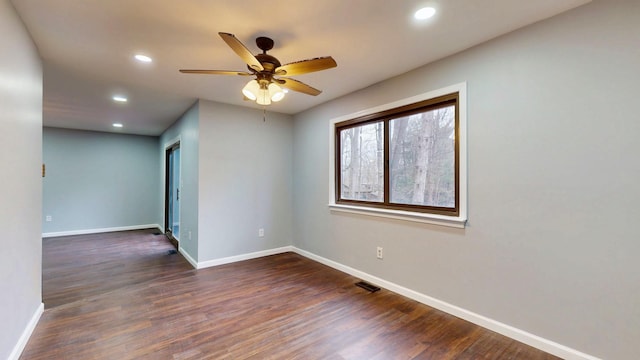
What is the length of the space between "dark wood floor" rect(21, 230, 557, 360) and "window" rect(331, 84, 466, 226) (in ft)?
3.22

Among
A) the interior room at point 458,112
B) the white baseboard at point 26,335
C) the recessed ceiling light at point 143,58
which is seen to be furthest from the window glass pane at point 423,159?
the white baseboard at point 26,335

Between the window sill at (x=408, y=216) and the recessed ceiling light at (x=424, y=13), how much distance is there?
1.68 meters

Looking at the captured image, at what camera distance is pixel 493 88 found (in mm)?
2285

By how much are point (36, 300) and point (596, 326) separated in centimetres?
438

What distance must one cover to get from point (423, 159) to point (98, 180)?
23.7 feet

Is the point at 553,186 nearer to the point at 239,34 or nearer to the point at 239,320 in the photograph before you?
the point at 239,34

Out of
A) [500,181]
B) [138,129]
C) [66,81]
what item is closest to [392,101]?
[500,181]

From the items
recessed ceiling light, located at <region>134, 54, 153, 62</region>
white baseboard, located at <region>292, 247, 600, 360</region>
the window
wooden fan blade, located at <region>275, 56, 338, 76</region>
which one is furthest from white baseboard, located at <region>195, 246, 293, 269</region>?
wooden fan blade, located at <region>275, 56, 338, 76</region>

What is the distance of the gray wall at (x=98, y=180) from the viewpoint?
596 centimetres

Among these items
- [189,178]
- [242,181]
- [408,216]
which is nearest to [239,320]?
[408,216]

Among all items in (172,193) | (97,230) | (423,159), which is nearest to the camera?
(423,159)

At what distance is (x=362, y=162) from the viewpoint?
3639 mm

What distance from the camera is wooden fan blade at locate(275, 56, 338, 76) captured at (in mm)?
1941

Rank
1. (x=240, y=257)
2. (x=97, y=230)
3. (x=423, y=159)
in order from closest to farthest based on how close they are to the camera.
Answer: (x=423, y=159) < (x=240, y=257) < (x=97, y=230)
